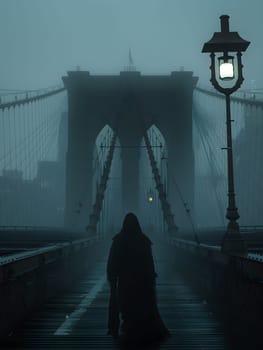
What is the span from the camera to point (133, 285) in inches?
293

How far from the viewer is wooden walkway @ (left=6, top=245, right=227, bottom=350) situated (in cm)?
741

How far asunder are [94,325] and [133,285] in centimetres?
179

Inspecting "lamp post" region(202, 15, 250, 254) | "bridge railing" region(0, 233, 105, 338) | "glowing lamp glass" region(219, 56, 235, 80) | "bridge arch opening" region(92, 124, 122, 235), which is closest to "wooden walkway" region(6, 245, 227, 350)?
"bridge railing" region(0, 233, 105, 338)

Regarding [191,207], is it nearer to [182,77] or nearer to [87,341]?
[182,77]

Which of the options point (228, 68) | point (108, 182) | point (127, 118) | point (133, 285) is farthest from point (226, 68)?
point (108, 182)

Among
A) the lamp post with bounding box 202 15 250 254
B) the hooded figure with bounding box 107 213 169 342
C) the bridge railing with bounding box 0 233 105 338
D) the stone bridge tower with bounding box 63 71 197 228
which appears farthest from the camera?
the stone bridge tower with bounding box 63 71 197 228

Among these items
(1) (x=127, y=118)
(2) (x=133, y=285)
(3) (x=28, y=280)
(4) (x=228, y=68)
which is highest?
(1) (x=127, y=118)

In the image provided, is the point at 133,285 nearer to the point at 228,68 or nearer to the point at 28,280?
the point at 28,280

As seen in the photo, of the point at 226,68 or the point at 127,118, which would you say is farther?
the point at 127,118

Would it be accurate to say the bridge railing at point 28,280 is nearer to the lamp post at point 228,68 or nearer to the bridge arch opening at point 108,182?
the lamp post at point 228,68

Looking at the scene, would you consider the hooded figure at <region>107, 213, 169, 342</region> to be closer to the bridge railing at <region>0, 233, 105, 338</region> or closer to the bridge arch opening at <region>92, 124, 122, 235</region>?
the bridge railing at <region>0, 233, 105, 338</region>

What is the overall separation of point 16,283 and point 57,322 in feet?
2.78

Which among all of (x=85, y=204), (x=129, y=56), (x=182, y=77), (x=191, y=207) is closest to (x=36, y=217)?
(x=85, y=204)

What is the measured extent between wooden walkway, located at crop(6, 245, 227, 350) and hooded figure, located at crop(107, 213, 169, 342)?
0.25m
